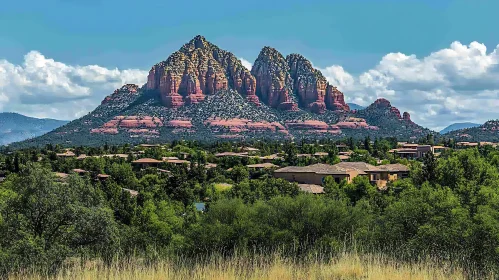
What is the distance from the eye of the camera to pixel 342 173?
63.8 metres

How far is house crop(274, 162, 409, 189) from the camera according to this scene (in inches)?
2520

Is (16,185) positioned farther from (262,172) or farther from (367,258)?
(262,172)

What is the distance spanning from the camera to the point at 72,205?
17.5m

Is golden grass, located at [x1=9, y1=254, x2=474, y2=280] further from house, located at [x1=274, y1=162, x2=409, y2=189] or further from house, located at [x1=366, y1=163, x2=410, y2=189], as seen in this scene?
house, located at [x1=366, y1=163, x2=410, y2=189]

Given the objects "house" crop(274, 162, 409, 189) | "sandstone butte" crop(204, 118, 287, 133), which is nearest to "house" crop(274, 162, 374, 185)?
"house" crop(274, 162, 409, 189)

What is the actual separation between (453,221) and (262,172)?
55.1 metres

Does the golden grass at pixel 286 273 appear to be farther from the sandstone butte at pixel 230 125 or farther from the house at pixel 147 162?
the sandstone butte at pixel 230 125

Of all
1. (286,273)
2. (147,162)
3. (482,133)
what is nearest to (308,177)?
(147,162)

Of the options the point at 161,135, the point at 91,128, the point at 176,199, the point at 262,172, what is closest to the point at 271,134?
the point at 161,135

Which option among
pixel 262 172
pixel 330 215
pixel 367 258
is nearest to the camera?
pixel 367 258

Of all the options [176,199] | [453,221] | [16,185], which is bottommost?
[176,199]

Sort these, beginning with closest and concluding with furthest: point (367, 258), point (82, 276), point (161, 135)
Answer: point (82, 276) < point (367, 258) < point (161, 135)

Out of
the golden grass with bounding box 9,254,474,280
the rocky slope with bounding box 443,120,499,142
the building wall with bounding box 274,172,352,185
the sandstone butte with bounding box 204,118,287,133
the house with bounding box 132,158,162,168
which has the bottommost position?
the building wall with bounding box 274,172,352,185

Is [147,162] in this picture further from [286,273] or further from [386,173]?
[286,273]
